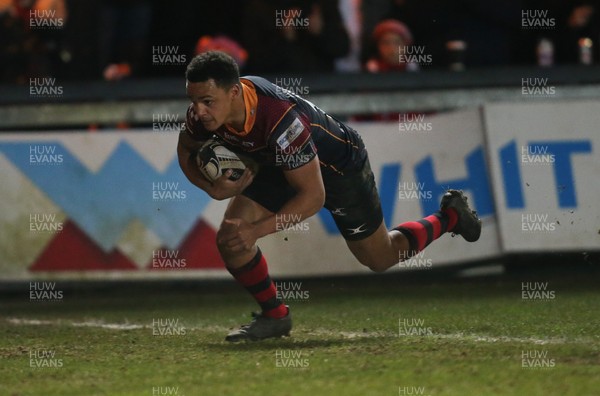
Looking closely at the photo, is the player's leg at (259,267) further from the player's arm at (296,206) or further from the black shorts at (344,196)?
the player's arm at (296,206)

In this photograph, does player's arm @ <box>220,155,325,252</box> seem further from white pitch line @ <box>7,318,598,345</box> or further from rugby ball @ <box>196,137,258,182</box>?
white pitch line @ <box>7,318,598,345</box>

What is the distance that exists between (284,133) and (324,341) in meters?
1.39

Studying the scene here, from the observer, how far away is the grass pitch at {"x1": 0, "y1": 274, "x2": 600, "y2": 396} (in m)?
6.05

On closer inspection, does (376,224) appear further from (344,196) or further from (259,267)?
(259,267)

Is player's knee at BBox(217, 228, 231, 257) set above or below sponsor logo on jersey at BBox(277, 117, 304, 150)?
below

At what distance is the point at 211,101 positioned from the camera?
7.01 m

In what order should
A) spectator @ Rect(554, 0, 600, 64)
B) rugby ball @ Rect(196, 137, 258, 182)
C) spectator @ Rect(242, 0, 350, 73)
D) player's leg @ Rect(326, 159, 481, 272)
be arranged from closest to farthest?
rugby ball @ Rect(196, 137, 258, 182)
player's leg @ Rect(326, 159, 481, 272)
spectator @ Rect(242, 0, 350, 73)
spectator @ Rect(554, 0, 600, 64)

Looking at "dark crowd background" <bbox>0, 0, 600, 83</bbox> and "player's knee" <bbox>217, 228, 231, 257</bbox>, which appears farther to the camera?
"dark crowd background" <bbox>0, 0, 600, 83</bbox>

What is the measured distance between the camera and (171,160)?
10.9 m

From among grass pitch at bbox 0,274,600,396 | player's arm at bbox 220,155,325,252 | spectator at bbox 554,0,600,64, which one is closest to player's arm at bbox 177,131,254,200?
player's arm at bbox 220,155,325,252

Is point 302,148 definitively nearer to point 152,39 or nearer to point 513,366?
point 513,366

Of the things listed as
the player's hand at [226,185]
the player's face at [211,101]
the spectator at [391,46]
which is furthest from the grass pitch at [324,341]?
the spectator at [391,46]

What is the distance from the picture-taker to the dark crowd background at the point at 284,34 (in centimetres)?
1176

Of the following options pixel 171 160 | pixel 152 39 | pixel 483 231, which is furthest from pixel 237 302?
pixel 152 39
